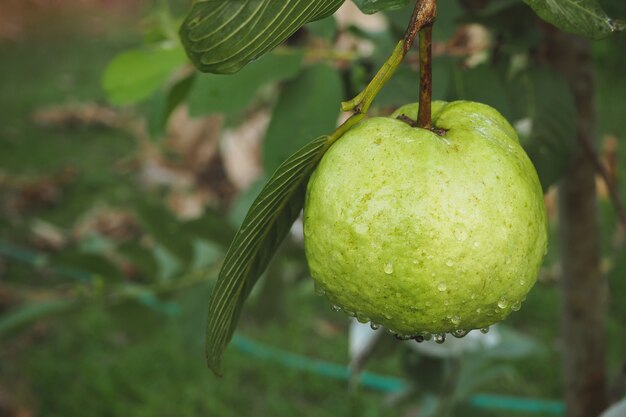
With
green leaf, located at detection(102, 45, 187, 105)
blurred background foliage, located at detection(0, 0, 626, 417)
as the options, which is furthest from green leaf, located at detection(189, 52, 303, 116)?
green leaf, located at detection(102, 45, 187, 105)

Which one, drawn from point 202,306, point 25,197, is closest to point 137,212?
point 202,306

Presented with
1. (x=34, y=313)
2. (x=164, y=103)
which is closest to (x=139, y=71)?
(x=164, y=103)

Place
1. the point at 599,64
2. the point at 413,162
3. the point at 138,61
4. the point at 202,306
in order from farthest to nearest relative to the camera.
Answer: the point at 599,64 < the point at 202,306 < the point at 138,61 < the point at 413,162

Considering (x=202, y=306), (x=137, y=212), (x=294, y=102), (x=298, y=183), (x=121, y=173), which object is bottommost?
(x=121, y=173)

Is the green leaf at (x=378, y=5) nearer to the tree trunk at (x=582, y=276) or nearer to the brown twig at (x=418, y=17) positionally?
the brown twig at (x=418, y=17)

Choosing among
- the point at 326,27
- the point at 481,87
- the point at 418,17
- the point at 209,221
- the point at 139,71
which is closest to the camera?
the point at 418,17

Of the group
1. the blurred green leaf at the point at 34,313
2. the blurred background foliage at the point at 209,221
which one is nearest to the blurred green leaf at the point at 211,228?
the blurred background foliage at the point at 209,221

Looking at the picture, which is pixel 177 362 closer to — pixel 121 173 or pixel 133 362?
pixel 133 362

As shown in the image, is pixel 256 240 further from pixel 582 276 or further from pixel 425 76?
pixel 582 276
